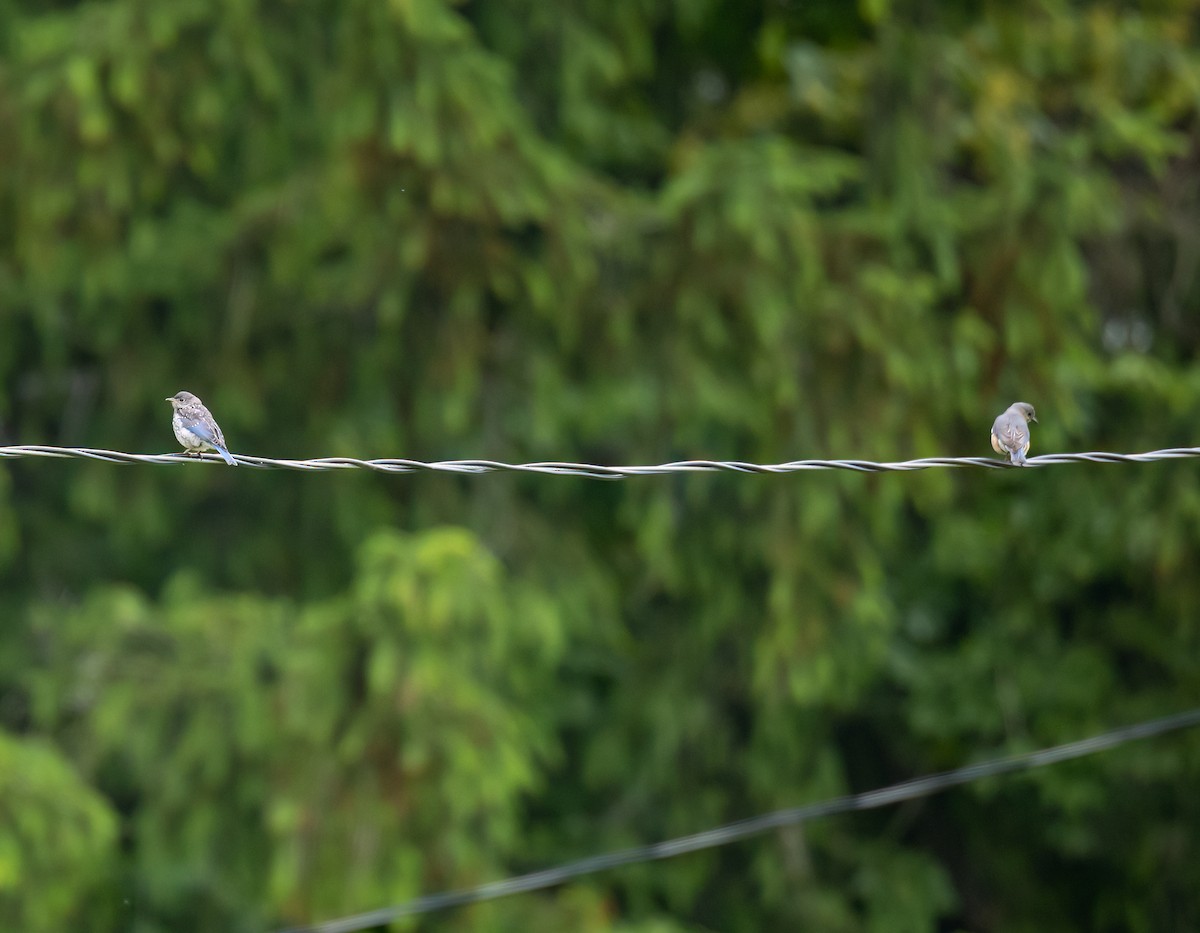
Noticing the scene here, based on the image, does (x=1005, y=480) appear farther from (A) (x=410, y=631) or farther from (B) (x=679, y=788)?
(A) (x=410, y=631)

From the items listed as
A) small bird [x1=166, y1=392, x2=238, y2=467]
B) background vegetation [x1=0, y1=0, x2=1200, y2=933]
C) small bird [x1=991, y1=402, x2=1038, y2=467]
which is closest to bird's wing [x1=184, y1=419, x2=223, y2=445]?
small bird [x1=166, y1=392, x2=238, y2=467]

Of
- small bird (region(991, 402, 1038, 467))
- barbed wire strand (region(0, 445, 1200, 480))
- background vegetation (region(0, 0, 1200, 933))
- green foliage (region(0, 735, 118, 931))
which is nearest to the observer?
barbed wire strand (region(0, 445, 1200, 480))

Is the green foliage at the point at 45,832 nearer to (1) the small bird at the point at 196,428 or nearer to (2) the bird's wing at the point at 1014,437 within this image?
(1) the small bird at the point at 196,428

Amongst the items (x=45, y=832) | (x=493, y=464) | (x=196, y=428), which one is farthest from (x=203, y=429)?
(x=45, y=832)

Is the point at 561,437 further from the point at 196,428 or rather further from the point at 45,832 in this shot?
the point at 196,428

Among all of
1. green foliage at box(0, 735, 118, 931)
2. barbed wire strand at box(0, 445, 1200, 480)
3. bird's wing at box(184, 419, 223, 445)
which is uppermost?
bird's wing at box(184, 419, 223, 445)

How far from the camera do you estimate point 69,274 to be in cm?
873

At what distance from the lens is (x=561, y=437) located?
902 centimetres

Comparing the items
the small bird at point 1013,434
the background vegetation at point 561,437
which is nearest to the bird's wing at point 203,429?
the small bird at point 1013,434

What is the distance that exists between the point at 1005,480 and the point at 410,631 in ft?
14.8

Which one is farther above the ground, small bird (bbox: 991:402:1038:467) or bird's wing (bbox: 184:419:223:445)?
bird's wing (bbox: 184:419:223:445)

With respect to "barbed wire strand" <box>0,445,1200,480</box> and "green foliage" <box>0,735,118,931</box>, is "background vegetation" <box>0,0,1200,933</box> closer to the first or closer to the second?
"green foliage" <box>0,735,118,931</box>

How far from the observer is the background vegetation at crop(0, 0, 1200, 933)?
8.20 m

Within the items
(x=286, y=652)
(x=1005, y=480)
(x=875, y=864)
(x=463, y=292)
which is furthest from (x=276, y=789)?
(x=1005, y=480)
